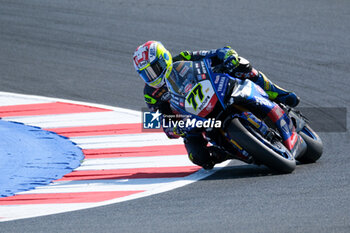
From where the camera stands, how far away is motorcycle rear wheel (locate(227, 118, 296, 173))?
714 centimetres

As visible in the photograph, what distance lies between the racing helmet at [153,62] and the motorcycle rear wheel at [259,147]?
1.10 m

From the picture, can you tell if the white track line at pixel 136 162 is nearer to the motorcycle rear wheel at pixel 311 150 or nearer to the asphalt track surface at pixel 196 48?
the asphalt track surface at pixel 196 48

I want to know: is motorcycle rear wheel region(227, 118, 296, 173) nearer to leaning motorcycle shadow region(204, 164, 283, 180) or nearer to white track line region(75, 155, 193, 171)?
leaning motorcycle shadow region(204, 164, 283, 180)

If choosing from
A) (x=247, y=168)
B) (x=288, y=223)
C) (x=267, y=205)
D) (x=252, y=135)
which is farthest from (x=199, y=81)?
(x=288, y=223)

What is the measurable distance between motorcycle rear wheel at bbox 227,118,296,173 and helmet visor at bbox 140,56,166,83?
111cm

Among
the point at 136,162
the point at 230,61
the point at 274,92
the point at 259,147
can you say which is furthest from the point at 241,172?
the point at 136,162

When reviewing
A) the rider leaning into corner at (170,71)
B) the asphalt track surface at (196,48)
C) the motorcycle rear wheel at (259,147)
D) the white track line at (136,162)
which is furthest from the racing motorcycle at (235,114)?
the white track line at (136,162)

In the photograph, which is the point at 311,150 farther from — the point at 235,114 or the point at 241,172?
the point at 235,114

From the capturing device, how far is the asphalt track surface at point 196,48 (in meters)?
5.93

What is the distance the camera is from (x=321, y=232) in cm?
513

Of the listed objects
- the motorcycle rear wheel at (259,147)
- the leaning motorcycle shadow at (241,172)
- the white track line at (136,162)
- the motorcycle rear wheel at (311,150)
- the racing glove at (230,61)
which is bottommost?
the white track line at (136,162)

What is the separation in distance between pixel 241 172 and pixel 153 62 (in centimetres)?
154

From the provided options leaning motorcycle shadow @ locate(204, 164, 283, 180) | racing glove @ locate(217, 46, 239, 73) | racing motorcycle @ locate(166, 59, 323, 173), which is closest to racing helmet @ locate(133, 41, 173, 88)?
racing motorcycle @ locate(166, 59, 323, 173)

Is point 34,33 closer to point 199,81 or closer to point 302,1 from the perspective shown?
point 302,1
